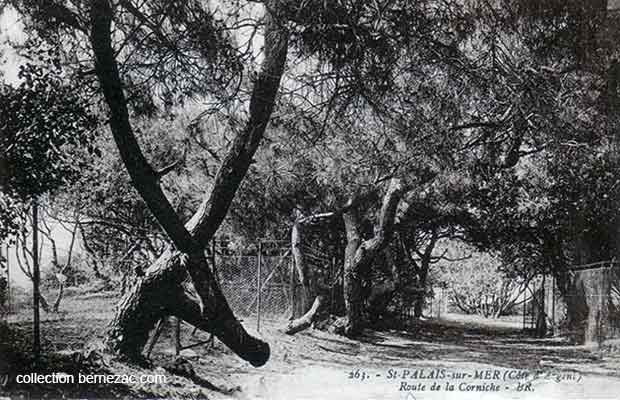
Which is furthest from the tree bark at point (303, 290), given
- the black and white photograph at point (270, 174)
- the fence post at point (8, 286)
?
the fence post at point (8, 286)

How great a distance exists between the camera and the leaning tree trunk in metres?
2.46

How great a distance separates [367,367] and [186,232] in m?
1.05

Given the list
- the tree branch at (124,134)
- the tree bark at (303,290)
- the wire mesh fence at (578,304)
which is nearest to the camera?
the tree branch at (124,134)

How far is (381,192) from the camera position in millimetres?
2971

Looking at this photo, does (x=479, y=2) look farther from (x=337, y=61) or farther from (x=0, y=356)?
(x=0, y=356)

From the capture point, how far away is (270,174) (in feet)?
8.98

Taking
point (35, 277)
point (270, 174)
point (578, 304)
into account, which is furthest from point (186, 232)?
point (578, 304)

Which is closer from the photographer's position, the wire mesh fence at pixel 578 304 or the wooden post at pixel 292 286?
the wire mesh fence at pixel 578 304

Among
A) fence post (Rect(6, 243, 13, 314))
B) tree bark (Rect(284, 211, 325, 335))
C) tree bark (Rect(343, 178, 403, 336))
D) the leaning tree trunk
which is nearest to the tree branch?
the leaning tree trunk

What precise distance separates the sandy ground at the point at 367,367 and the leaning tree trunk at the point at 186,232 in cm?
7

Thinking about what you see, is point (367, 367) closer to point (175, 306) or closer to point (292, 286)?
point (292, 286)

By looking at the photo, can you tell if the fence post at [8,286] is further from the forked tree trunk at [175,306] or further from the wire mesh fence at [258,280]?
the wire mesh fence at [258,280]

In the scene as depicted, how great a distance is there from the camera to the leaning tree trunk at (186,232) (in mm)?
2461

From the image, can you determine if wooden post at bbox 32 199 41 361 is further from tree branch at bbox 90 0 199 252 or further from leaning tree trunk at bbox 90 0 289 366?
tree branch at bbox 90 0 199 252
